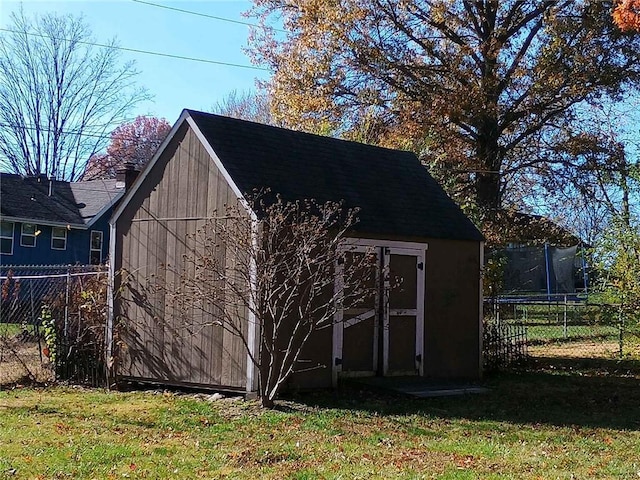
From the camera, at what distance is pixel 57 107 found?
37688 mm

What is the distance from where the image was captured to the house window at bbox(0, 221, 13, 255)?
26.2 meters

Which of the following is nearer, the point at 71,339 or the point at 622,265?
the point at 622,265

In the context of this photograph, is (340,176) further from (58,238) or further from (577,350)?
(58,238)

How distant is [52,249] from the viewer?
27453mm

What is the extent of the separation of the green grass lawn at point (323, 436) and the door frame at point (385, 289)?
0.66 m

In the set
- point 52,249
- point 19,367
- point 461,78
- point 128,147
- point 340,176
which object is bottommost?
point 19,367

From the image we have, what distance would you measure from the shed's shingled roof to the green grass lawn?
2809mm

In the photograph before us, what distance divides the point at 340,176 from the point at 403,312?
2.39m

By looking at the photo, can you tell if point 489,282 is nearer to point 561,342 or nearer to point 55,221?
point 561,342

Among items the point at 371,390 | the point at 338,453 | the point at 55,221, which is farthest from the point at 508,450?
the point at 55,221

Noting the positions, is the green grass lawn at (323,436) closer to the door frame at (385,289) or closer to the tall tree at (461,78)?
the door frame at (385,289)

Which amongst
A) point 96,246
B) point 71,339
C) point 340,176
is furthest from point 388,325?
point 96,246

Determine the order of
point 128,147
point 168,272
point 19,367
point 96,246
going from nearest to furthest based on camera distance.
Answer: point 168,272 → point 19,367 → point 96,246 → point 128,147

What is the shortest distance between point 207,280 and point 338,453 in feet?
12.2
